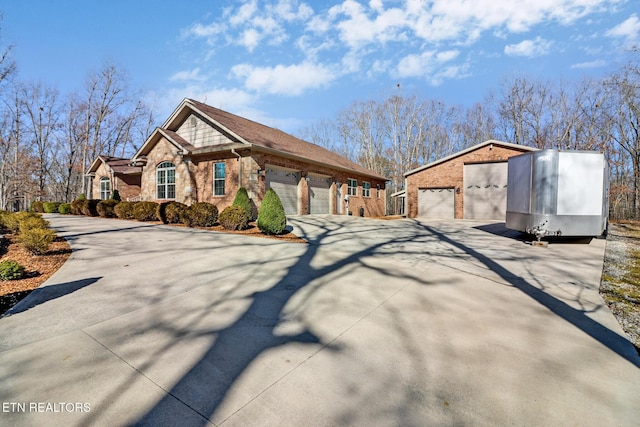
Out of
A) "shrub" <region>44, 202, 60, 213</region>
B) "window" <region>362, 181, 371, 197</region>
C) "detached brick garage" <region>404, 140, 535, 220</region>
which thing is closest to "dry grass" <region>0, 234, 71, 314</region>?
"shrub" <region>44, 202, 60, 213</region>

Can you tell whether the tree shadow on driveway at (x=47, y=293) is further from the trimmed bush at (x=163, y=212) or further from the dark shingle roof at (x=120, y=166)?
the dark shingle roof at (x=120, y=166)

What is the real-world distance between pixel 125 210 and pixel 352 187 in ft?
44.1

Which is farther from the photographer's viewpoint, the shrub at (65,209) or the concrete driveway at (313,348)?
the shrub at (65,209)

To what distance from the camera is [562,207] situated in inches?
301

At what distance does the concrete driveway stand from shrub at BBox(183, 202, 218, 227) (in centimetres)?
→ 507

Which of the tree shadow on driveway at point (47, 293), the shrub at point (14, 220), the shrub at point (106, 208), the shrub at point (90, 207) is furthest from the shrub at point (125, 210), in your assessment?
the tree shadow on driveway at point (47, 293)

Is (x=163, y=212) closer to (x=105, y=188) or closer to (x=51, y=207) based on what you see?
(x=105, y=188)

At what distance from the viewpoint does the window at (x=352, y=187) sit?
19.8 meters

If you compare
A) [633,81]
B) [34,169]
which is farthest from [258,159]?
[34,169]

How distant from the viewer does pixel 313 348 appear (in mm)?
2787

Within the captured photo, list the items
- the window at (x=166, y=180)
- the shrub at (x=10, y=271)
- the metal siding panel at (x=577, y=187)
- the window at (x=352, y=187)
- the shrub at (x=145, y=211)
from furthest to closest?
1. the window at (x=352, y=187)
2. the window at (x=166, y=180)
3. the shrub at (x=145, y=211)
4. the metal siding panel at (x=577, y=187)
5. the shrub at (x=10, y=271)

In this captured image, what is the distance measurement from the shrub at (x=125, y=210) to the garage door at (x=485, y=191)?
1787 centimetres

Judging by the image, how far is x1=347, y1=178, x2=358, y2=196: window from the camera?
19802mm

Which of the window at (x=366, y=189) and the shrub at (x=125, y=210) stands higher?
the window at (x=366, y=189)
